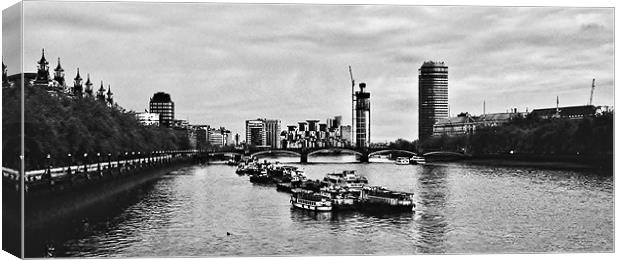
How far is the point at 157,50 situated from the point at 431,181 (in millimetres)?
6697

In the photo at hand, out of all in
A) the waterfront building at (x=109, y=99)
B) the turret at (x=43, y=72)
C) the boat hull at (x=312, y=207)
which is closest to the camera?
the turret at (x=43, y=72)

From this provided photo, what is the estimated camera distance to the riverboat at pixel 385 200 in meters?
14.8

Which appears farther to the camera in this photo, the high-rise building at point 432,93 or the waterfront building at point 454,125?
the waterfront building at point 454,125

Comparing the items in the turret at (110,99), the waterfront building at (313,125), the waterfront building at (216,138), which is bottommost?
the waterfront building at (216,138)

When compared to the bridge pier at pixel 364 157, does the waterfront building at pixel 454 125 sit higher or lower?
higher

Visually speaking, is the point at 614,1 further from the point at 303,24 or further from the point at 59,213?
the point at 59,213

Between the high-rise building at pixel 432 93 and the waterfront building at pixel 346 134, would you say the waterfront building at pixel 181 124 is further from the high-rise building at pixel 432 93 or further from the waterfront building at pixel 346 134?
the high-rise building at pixel 432 93

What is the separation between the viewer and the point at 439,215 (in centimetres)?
1391

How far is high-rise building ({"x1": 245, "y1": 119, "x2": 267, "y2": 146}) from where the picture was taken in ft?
44.8

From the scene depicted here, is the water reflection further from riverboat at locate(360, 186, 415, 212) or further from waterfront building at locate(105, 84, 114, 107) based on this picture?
waterfront building at locate(105, 84, 114, 107)

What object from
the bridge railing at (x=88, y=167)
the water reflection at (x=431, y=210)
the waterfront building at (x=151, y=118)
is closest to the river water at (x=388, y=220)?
the water reflection at (x=431, y=210)

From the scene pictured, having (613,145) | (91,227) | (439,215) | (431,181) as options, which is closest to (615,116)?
(613,145)

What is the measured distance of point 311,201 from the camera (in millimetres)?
16297

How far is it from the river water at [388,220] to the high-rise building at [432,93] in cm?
127
